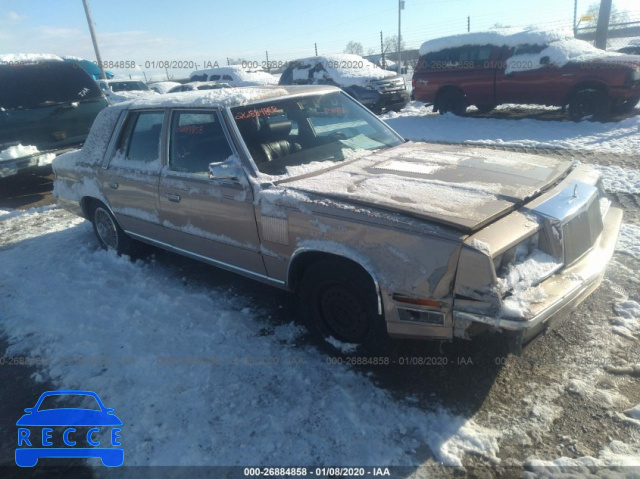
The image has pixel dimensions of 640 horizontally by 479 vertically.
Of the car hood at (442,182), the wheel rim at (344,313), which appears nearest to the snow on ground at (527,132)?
the car hood at (442,182)

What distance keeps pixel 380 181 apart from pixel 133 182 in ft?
8.06

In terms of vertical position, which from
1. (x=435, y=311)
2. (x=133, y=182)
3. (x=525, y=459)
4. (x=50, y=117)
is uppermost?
(x=50, y=117)

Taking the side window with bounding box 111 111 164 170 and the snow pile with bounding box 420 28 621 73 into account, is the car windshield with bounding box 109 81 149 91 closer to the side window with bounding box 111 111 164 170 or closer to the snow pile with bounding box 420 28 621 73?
the snow pile with bounding box 420 28 621 73

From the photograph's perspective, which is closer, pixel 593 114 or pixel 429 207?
pixel 429 207

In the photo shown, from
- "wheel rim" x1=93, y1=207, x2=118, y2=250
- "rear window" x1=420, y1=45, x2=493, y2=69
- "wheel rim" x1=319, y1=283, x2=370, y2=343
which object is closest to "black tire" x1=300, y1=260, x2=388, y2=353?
"wheel rim" x1=319, y1=283, x2=370, y2=343

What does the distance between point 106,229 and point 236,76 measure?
14.2 m

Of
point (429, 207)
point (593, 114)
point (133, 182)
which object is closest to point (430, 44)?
point (593, 114)

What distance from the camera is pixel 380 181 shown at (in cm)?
295

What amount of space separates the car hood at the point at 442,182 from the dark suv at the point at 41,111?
6.23m

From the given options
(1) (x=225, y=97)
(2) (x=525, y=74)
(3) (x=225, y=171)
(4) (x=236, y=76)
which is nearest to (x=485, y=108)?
(2) (x=525, y=74)

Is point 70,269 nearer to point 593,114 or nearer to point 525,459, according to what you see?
point 525,459

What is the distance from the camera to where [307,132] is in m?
3.77

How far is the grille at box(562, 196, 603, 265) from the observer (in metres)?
2.57

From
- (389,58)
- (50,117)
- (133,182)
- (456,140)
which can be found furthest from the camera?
(389,58)
